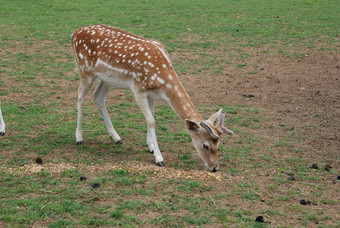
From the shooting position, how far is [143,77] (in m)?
6.71

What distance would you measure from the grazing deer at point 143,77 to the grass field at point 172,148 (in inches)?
15.5

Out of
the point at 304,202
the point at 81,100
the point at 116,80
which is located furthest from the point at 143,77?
the point at 304,202

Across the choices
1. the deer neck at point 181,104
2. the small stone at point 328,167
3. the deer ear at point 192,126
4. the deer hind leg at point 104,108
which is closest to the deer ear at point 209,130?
the deer ear at point 192,126

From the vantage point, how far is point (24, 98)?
9406 millimetres

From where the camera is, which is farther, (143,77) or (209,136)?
(143,77)

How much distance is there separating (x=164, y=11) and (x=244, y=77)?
8.32 m

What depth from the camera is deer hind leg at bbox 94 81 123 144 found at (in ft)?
24.4

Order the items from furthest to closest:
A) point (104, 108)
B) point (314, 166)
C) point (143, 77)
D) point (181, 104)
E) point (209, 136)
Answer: point (104, 108)
point (143, 77)
point (181, 104)
point (314, 166)
point (209, 136)

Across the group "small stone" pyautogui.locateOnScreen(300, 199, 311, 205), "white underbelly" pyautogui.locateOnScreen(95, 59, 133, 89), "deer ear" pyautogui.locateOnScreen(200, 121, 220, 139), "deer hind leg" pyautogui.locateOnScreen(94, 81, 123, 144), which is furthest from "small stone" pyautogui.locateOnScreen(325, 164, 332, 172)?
"deer hind leg" pyautogui.locateOnScreen(94, 81, 123, 144)

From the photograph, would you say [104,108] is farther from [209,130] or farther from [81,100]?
[209,130]

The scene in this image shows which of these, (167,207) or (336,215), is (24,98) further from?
(336,215)

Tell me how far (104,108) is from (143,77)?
48.8 inches

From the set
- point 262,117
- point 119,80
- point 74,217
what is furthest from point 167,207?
point 262,117

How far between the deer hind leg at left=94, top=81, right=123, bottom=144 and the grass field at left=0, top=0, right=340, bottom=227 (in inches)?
8.4
